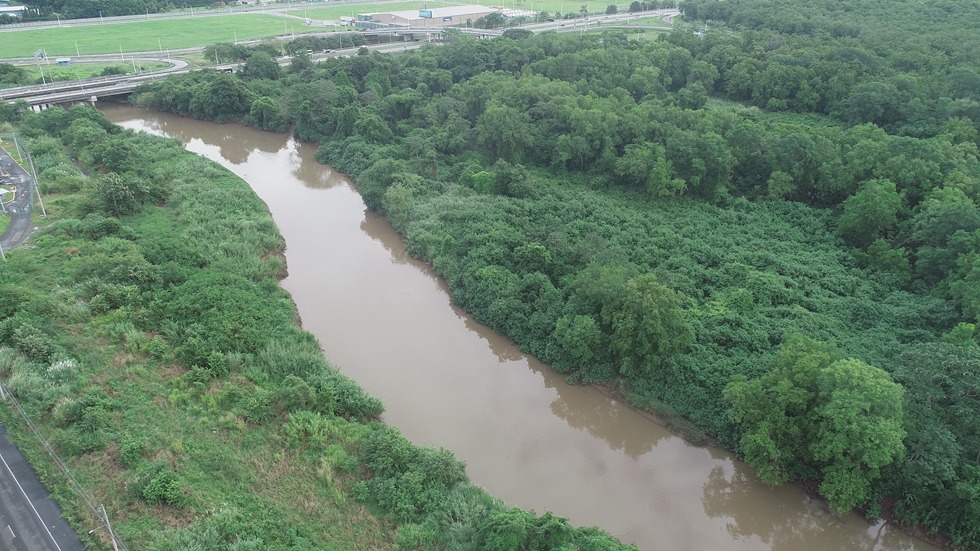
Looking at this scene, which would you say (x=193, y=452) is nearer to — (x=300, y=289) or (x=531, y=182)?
(x=300, y=289)

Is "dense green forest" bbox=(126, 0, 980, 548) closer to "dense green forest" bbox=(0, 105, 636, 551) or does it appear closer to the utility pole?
"dense green forest" bbox=(0, 105, 636, 551)

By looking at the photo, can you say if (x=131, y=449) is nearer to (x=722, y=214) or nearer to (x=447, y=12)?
(x=722, y=214)

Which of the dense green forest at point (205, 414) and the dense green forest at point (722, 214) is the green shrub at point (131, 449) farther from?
the dense green forest at point (722, 214)

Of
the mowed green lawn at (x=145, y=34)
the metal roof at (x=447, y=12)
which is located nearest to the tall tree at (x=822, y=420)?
the mowed green lawn at (x=145, y=34)

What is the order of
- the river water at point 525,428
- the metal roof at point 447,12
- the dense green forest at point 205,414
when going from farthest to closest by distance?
the metal roof at point 447,12 → the river water at point 525,428 → the dense green forest at point 205,414

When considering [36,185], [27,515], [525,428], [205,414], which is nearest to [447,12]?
[36,185]

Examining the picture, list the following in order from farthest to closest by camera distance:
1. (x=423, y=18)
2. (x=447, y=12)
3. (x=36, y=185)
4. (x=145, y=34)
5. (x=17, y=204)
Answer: (x=447, y=12)
(x=423, y=18)
(x=145, y=34)
(x=36, y=185)
(x=17, y=204)

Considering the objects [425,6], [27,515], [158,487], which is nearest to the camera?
[27,515]
